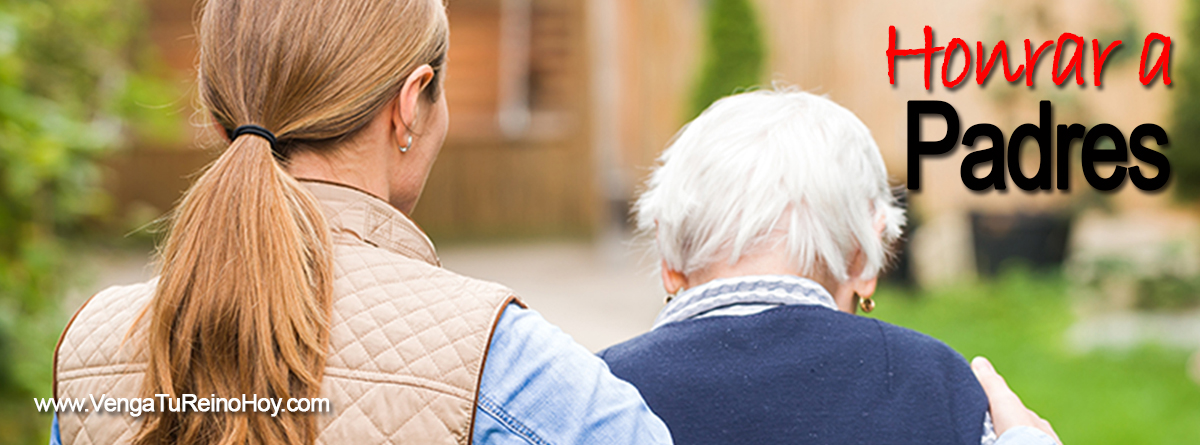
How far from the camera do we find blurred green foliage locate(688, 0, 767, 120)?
10.5 meters

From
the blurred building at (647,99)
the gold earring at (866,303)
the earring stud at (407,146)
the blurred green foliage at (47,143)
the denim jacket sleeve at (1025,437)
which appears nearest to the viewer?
the earring stud at (407,146)

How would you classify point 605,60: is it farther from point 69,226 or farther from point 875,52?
point 69,226

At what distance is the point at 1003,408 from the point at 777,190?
1.49 feet

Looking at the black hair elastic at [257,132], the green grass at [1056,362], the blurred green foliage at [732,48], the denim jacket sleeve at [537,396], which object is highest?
the black hair elastic at [257,132]

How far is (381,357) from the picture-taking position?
1.19 m

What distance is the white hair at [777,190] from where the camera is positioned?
5.59 feet

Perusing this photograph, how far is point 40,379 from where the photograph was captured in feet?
9.91

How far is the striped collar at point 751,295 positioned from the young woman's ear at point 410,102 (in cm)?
54

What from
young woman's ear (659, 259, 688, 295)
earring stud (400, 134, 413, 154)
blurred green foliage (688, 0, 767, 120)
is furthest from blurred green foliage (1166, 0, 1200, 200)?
earring stud (400, 134, 413, 154)

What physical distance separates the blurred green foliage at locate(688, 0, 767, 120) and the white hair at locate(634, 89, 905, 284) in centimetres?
865

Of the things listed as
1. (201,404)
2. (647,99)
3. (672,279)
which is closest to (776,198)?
(672,279)

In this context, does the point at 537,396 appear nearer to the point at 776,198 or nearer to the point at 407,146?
the point at 407,146

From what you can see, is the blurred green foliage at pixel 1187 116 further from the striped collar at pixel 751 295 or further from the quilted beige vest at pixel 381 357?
the quilted beige vest at pixel 381 357

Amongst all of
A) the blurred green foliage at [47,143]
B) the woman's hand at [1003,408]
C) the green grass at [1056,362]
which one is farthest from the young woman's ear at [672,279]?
the green grass at [1056,362]
